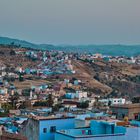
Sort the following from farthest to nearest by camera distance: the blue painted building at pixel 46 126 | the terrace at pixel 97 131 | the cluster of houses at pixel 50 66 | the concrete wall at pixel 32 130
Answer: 1. the cluster of houses at pixel 50 66
2. the concrete wall at pixel 32 130
3. the blue painted building at pixel 46 126
4. the terrace at pixel 97 131

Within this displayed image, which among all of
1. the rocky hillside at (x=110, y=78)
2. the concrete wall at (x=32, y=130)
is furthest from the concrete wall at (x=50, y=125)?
the rocky hillside at (x=110, y=78)

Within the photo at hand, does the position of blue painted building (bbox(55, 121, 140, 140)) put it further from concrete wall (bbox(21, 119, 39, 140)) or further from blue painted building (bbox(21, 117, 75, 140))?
concrete wall (bbox(21, 119, 39, 140))

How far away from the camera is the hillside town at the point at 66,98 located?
1925 cm

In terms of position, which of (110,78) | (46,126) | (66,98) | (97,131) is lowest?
(66,98)

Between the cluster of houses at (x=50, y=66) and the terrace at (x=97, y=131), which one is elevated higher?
the cluster of houses at (x=50, y=66)

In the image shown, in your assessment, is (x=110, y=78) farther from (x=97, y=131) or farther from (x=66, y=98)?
(x=97, y=131)

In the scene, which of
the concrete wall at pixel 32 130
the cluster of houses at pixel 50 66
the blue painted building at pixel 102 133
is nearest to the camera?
the blue painted building at pixel 102 133

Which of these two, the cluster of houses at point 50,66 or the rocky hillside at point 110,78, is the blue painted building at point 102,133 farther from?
the cluster of houses at point 50,66

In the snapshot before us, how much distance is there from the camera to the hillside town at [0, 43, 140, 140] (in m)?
19.2

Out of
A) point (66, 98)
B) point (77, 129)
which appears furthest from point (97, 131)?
point (66, 98)

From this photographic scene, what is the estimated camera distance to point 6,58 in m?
103

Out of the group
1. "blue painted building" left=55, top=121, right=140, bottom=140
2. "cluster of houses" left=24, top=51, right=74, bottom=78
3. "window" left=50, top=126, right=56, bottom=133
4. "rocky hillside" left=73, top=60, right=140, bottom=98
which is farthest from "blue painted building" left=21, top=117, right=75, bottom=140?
"cluster of houses" left=24, top=51, right=74, bottom=78

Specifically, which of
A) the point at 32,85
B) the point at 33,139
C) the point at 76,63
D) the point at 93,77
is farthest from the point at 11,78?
the point at 33,139

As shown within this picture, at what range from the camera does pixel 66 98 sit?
64.3 m
